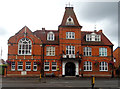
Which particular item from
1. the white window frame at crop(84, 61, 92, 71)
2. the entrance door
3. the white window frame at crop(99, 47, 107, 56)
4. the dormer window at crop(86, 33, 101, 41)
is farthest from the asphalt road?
the dormer window at crop(86, 33, 101, 41)

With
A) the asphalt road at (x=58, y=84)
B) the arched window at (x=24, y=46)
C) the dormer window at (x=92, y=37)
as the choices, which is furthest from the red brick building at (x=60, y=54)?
the asphalt road at (x=58, y=84)

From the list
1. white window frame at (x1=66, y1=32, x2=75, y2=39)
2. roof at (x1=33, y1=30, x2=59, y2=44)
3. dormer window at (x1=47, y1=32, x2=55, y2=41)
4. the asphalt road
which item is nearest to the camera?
the asphalt road

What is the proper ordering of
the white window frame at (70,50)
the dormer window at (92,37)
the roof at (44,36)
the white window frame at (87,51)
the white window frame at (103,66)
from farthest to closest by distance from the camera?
the dormer window at (92,37) < the white window frame at (87,51) < the white window frame at (103,66) < the roof at (44,36) < the white window frame at (70,50)

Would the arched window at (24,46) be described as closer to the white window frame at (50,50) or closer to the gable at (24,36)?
the gable at (24,36)

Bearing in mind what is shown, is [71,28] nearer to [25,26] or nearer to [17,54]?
[25,26]

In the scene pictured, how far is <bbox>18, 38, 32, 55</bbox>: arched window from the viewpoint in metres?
29.8

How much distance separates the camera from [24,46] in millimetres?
29969

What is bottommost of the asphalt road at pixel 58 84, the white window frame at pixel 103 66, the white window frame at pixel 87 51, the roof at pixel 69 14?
the asphalt road at pixel 58 84

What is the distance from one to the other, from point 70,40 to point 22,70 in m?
11.0

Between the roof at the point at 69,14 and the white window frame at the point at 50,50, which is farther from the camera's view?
the roof at the point at 69,14

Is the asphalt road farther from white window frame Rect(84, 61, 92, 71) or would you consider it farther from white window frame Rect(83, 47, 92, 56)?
white window frame Rect(83, 47, 92, 56)

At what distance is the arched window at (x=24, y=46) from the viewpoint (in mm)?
29844

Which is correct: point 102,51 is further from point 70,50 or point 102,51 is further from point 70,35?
point 70,35

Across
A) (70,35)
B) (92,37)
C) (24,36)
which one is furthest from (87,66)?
(24,36)
